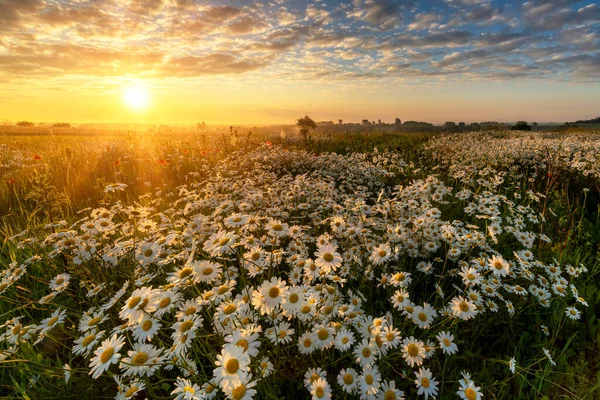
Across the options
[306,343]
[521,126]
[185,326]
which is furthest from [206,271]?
[521,126]

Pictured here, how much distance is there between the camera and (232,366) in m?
1.54

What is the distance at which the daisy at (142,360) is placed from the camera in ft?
5.50

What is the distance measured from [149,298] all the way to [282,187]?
12.9 feet

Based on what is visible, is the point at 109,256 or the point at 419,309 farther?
the point at 109,256

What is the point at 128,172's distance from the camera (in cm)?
891

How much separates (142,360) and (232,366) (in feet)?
1.83

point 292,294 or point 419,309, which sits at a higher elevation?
point 292,294

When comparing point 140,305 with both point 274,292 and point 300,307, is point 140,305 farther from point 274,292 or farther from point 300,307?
point 300,307

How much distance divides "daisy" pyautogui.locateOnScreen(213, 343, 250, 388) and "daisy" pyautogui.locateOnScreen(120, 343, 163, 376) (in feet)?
1.16

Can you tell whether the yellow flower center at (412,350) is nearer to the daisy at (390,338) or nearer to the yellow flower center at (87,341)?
the daisy at (390,338)

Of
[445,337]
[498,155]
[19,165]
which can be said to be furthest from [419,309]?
[19,165]

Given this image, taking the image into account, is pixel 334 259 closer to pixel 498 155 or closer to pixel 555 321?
pixel 555 321

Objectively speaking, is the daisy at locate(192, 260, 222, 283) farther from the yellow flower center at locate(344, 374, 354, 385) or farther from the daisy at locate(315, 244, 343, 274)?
the yellow flower center at locate(344, 374, 354, 385)

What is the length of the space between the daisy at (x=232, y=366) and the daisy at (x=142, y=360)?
1.16ft
